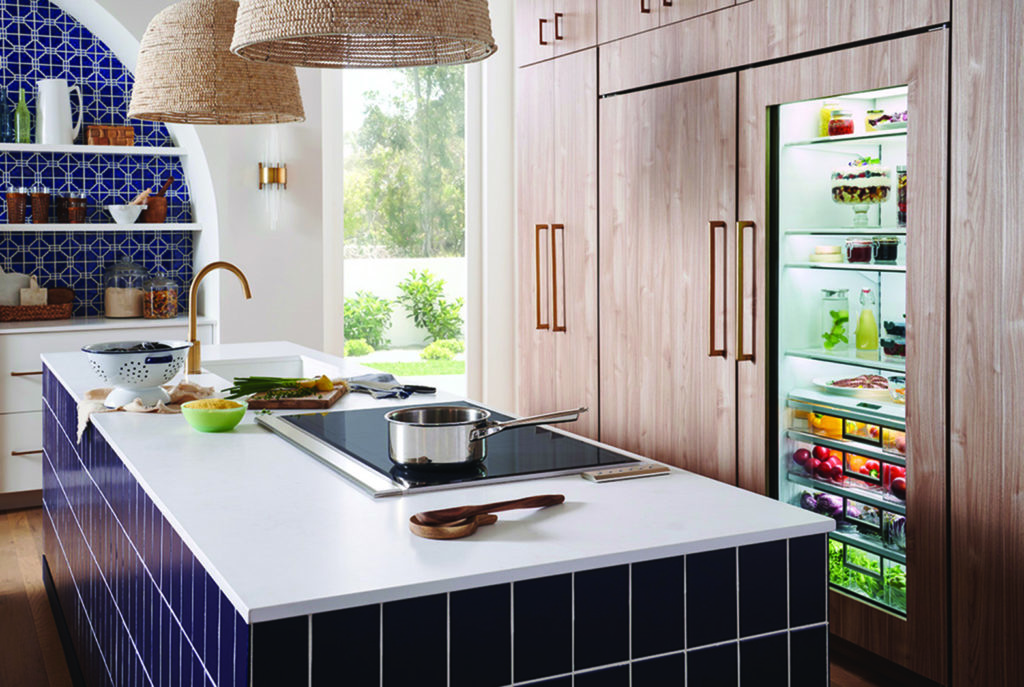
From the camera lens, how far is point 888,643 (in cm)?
282

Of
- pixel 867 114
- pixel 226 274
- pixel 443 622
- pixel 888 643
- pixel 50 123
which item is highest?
pixel 50 123

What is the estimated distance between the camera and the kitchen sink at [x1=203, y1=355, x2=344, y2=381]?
137 inches

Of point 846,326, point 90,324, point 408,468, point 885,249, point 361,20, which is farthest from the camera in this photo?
point 90,324

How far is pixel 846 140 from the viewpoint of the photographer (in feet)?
9.34

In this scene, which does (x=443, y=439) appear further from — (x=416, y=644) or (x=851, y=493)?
(x=851, y=493)

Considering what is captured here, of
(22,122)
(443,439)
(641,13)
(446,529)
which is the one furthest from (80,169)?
(446,529)

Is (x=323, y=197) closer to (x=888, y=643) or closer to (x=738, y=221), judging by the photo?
(x=738, y=221)

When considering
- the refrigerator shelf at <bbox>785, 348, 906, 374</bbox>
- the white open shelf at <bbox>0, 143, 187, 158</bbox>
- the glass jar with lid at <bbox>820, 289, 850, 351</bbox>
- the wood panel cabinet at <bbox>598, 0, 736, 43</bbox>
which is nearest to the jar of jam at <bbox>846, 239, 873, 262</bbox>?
the glass jar with lid at <bbox>820, 289, 850, 351</bbox>

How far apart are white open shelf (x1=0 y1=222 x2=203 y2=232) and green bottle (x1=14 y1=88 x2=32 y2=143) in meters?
0.40

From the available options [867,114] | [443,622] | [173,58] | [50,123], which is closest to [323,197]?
[50,123]

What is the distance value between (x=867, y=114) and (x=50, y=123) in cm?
381

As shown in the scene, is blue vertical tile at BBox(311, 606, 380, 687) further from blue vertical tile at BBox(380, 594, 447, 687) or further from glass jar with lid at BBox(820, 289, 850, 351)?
glass jar with lid at BBox(820, 289, 850, 351)

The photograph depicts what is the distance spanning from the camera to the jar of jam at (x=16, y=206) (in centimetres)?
491

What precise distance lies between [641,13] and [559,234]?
0.89 metres
